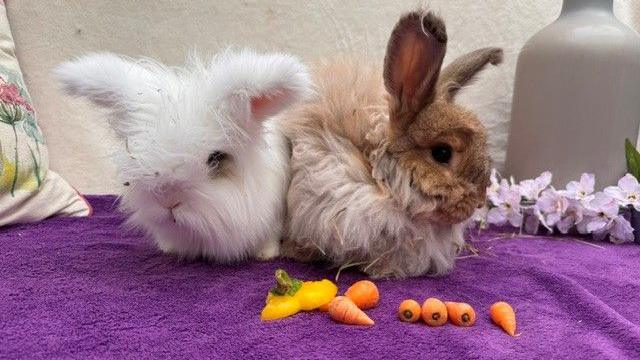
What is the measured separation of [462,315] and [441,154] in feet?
0.93

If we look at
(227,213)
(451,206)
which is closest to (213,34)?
(227,213)

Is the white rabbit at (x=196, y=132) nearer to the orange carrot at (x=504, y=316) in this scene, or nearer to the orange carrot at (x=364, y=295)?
the orange carrot at (x=364, y=295)

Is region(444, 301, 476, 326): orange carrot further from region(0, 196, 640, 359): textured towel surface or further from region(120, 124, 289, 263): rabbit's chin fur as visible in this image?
region(120, 124, 289, 263): rabbit's chin fur

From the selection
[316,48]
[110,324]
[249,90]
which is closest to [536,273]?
[249,90]

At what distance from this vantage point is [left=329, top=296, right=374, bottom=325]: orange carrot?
0.69 meters

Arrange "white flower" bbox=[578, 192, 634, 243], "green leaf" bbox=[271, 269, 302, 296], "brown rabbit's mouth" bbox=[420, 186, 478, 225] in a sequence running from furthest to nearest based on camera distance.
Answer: "white flower" bbox=[578, 192, 634, 243] → "brown rabbit's mouth" bbox=[420, 186, 478, 225] → "green leaf" bbox=[271, 269, 302, 296]

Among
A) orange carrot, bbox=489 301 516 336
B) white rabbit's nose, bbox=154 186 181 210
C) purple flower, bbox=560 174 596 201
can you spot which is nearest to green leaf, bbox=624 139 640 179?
purple flower, bbox=560 174 596 201

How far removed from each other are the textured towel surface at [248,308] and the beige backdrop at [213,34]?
542mm

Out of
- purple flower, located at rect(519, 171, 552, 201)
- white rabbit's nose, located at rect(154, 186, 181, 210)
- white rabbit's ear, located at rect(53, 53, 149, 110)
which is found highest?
white rabbit's ear, located at rect(53, 53, 149, 110)

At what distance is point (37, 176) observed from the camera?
3.89 ft

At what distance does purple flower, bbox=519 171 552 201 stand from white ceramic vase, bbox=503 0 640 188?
95 millimetres

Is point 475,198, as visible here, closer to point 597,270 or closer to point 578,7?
point 597,270

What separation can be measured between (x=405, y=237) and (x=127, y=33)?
115cm

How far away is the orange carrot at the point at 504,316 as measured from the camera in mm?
683
